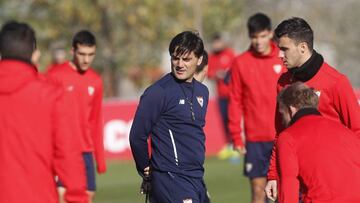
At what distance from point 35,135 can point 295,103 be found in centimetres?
190

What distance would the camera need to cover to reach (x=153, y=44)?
40.7 meters

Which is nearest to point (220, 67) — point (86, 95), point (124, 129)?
point (124, 129)

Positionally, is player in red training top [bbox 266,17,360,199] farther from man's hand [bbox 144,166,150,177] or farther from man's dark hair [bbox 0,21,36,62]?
man's dark hair [bbox 0,21,36,62]

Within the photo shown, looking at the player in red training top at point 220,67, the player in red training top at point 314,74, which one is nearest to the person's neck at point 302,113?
the player in red training top at point 314,74

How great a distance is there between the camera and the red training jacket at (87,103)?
13383 mm

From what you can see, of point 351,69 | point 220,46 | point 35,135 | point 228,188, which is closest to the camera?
point 35,135

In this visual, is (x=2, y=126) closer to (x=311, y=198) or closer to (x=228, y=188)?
(x=311, y=198)

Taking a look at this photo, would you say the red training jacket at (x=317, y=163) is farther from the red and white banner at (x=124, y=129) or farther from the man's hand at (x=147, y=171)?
the red and white banner at (x=124, y=129)

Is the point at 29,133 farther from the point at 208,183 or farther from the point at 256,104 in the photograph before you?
the point at 208,183

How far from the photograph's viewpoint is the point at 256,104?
13820 millimetres

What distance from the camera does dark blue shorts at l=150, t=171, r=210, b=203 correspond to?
9.65 m

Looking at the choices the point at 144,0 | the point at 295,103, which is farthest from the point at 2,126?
the point at 144,0

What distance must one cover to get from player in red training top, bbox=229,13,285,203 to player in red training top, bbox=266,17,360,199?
172 inches

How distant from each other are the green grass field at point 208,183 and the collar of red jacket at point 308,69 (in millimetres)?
7279
